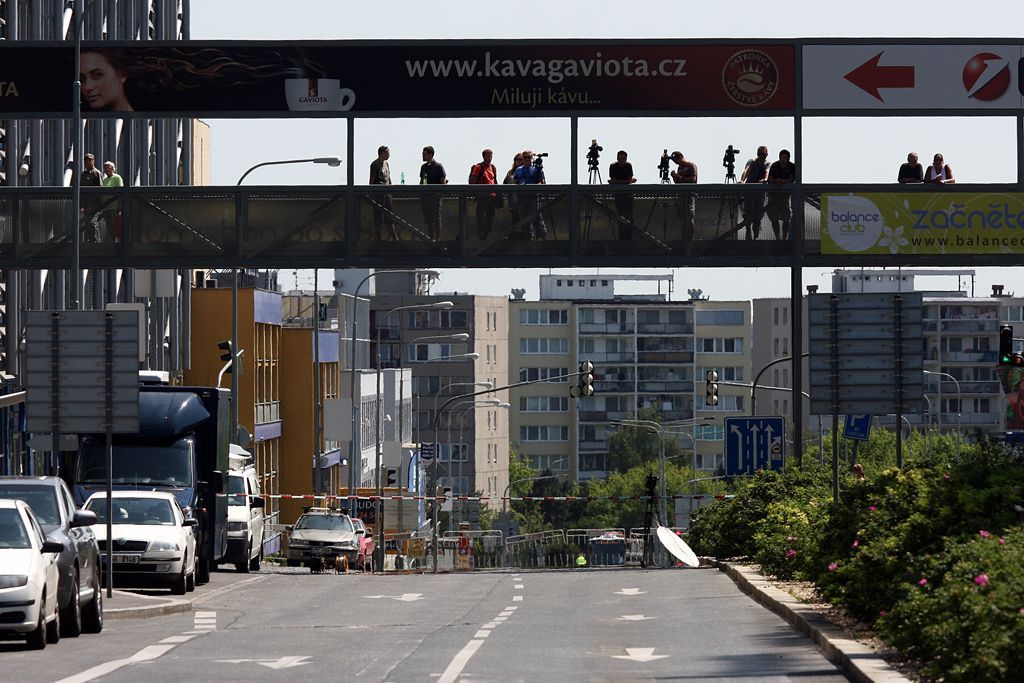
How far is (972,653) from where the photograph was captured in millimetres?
13578

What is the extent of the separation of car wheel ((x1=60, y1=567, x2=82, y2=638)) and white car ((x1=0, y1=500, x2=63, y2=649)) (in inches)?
21.7

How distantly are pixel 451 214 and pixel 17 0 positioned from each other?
51.9 feet

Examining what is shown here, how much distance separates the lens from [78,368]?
91.0ft

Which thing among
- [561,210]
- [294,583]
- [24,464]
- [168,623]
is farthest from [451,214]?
[24,464]

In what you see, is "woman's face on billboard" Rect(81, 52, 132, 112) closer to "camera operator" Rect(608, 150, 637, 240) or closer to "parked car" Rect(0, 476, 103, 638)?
"camera operator" Rect(608, 150, 637, 240)

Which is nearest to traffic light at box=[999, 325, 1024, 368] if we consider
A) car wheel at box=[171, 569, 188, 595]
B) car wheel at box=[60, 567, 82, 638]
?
car wheel at box=[171, 569, 188, 595]

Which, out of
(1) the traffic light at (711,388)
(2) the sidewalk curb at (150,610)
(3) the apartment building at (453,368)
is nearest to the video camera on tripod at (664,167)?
(2) the sidewalk curb at (150,610)

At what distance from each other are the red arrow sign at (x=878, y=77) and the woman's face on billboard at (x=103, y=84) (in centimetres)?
1260

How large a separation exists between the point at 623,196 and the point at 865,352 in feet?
36.5

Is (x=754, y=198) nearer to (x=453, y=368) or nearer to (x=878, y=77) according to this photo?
(x=878, y=77)

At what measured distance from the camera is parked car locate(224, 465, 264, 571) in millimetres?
40781

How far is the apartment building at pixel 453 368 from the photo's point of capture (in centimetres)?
16775

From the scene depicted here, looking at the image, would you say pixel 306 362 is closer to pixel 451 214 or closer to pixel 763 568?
pixel 451 214

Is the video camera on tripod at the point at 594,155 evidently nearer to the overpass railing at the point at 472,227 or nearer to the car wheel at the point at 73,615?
the overpass railing at the point at 472,227
